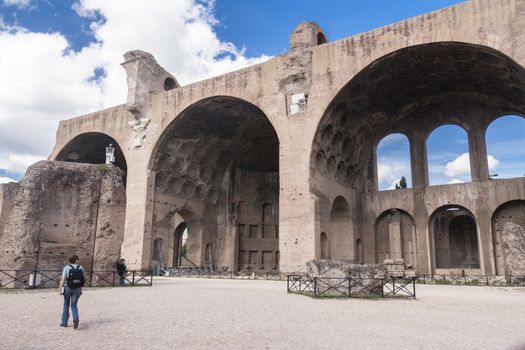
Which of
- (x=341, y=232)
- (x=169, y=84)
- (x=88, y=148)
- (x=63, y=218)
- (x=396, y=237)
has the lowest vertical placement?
(x=63, y=218)

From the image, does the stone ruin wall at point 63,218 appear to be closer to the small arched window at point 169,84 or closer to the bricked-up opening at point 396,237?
the small arched window at point 169,84

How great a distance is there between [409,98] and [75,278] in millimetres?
18982

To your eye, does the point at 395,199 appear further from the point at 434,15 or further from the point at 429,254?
the point at 434,15

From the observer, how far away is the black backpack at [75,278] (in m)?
5.77

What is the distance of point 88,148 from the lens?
28.9 meters

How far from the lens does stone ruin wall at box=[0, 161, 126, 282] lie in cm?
1113

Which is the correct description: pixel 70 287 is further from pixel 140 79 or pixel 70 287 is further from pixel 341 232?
pixel 140 79

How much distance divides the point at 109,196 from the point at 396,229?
15510 millimetres

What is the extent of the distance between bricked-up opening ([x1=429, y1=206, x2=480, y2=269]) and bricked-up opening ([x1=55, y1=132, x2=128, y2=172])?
20113 mm

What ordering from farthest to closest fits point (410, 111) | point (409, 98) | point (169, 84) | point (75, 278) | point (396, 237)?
point (169, 84) < point (410, 111) < point (396, 237) < point (409, 98) < point (75, 278)

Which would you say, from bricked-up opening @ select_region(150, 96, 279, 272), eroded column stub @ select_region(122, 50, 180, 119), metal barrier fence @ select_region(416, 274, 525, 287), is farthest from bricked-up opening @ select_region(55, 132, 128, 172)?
metal barrier fence @ select_region(416, 274, 525, 287)

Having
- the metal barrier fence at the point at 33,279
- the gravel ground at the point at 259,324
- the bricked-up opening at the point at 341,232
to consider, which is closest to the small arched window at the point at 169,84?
the bricked-up opening at the point at 341,232

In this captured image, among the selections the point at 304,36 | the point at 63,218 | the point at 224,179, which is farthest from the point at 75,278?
the point at 224,179

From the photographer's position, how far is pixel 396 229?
22594mm
